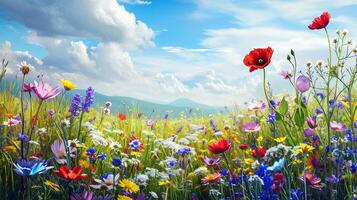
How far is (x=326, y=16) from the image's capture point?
3.03 metres

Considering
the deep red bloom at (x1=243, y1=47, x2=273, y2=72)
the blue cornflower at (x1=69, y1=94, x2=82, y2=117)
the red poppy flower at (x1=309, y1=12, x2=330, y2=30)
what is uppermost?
the red poppy flower at (x1=309, y1=12, x2=330, y2=30)

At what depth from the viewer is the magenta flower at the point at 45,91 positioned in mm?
2505

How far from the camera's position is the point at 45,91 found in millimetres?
2523

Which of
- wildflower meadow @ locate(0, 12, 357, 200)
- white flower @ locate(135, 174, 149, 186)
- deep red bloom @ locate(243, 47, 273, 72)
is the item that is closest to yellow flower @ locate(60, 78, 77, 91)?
wildflower meadow @ locate(0, 12, 357, 200)

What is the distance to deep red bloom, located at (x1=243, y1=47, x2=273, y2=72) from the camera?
2.50m

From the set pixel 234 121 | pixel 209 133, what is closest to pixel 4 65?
pixel 209 133

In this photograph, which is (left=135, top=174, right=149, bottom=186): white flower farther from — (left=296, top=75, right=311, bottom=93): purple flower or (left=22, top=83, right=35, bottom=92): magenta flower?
(left=296, top=75, right=311, bottom=93): purple flower

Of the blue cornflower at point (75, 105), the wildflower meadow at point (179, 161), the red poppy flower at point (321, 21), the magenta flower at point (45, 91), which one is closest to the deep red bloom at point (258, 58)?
the wildflower meadow at point (179, 161)

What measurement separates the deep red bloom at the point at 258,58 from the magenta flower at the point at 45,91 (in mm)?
1127

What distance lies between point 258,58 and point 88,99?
4.76ft

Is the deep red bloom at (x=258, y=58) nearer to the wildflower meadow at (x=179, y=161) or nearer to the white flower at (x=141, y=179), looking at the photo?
the wildflower meadow at (x=179, y=161)

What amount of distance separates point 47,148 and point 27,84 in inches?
35.7

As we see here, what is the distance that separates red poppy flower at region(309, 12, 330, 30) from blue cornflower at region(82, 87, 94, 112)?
1707 millimetres

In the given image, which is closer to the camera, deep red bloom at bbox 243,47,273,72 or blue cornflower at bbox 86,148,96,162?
deep red bloom at bbox 243,47,273,72
